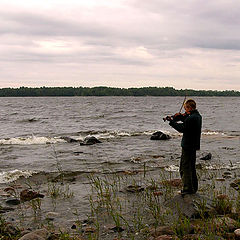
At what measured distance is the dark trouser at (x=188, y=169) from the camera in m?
7.53

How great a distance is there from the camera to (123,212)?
24.6 feet

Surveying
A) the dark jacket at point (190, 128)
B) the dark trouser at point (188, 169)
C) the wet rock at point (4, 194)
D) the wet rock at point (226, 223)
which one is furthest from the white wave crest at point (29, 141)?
the wet rock at point (226, 223)

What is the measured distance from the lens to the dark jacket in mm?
7203

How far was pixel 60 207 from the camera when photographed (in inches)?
315

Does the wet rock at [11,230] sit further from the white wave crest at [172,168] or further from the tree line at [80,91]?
the tree line at [80,91]

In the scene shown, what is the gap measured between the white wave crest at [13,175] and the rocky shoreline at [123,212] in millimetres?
713

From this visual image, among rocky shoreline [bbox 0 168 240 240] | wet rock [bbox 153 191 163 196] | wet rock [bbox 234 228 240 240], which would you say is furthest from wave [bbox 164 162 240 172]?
wet rock [bbox 234 228 240 240]

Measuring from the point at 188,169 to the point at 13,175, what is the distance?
259 inches

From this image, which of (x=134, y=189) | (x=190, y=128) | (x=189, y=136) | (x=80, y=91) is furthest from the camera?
(x=80, y=91)

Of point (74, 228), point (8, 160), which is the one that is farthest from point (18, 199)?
point (8, 160)

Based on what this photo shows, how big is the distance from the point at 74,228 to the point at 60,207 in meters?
1.54

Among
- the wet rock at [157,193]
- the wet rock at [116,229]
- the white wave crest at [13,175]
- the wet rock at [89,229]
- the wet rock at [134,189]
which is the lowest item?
the white wave crest at [13,175]

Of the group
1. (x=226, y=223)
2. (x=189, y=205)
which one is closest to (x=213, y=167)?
(x=189, y=205)

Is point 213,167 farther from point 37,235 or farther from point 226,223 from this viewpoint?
point 37,235
